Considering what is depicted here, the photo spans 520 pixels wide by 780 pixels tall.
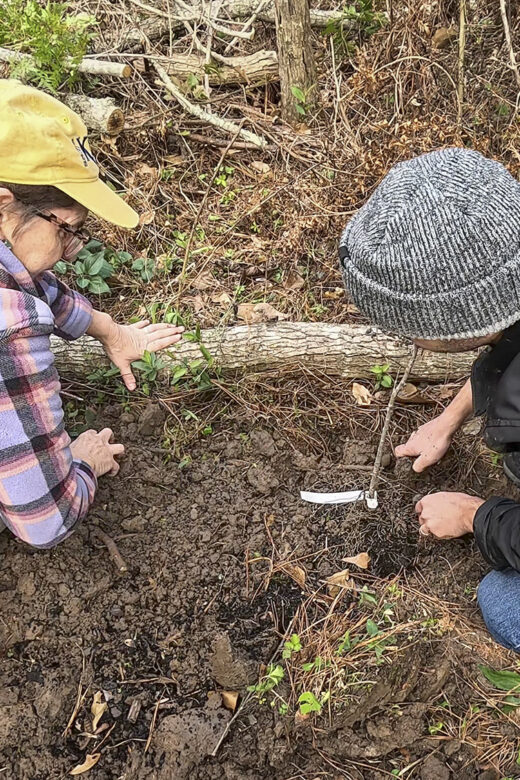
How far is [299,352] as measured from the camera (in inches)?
111

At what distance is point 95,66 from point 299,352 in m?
2.47

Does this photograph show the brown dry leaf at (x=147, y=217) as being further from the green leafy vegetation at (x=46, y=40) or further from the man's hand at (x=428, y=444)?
the man's hand at (x=428, y=444)

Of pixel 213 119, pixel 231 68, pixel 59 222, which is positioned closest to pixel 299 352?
pixel 59 222

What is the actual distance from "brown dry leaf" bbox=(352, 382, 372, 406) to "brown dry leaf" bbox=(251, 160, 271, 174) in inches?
61.9

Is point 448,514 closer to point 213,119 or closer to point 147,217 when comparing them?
point 147,217

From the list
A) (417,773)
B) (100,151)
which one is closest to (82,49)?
(100,151)

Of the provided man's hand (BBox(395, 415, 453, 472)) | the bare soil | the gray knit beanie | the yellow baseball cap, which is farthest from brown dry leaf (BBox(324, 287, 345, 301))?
the gray knit beanie

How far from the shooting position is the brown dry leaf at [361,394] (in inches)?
109

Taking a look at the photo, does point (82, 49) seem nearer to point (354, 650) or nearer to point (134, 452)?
point (134, 452)

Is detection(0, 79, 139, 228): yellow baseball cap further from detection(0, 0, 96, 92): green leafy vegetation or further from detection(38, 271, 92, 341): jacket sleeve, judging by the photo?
detection(0, 0, 96, 92): green leafy vegetation

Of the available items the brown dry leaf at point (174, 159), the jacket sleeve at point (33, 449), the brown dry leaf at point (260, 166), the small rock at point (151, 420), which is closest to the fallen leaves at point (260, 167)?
the brown dry leaf at point (260, 166)

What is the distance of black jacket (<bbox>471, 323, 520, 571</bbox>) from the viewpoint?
1682 millimetres

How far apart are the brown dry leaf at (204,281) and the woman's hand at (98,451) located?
3.38ft

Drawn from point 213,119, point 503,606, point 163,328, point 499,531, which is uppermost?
point 213,119
